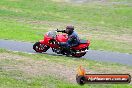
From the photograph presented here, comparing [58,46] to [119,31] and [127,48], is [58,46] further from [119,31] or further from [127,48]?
[119,31]

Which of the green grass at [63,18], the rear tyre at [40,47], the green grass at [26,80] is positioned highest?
the green grass at [26,80]

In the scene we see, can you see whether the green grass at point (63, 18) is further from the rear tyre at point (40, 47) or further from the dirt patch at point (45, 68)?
the dirt patch at point (45, 68)

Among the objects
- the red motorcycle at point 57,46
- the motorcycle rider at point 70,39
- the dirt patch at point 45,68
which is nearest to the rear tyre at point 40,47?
the red motorcycle at point 57,46

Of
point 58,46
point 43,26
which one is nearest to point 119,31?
point 43,26

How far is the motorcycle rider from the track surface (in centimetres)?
98

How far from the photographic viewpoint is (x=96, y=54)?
2473cm

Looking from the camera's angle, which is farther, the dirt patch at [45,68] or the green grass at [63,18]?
the green grass at [63,18]

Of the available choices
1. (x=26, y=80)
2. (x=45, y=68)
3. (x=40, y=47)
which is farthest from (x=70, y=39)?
(x=26, y=80)

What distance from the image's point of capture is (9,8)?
165 ft

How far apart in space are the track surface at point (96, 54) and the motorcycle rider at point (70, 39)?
984mm

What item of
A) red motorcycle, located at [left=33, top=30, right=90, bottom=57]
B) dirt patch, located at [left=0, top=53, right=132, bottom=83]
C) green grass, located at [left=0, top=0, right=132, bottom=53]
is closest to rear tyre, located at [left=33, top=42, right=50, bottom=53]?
red motorcycle, located at [left=33, top=30, right=90, bottom=57]

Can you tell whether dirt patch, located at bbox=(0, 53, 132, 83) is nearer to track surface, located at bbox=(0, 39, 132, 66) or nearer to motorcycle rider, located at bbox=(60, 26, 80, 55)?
track surface, located at bbox=(0, 39, 132, 66)

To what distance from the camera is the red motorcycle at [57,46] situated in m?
23.4

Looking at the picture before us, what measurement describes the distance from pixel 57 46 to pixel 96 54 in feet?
8.27
